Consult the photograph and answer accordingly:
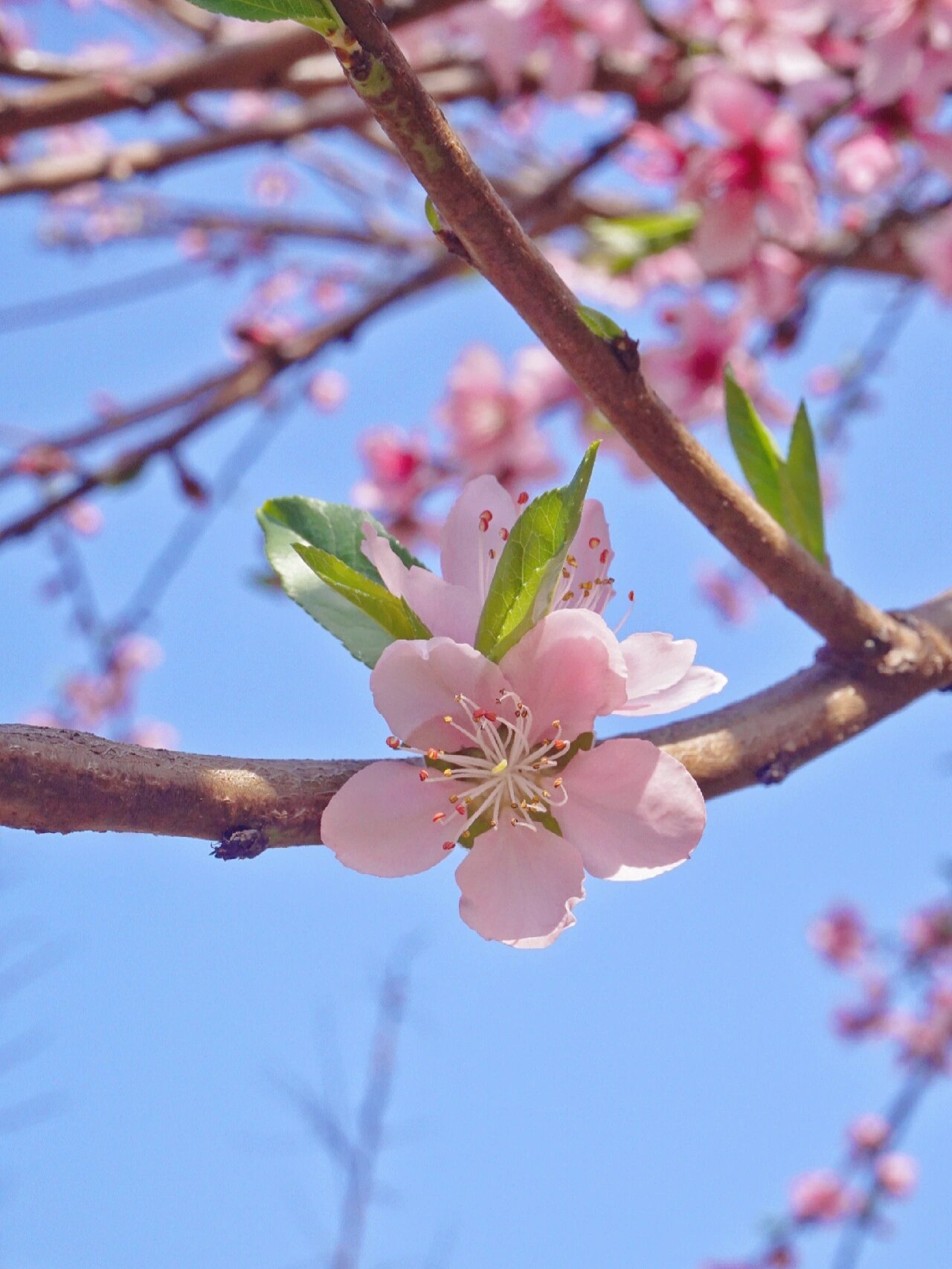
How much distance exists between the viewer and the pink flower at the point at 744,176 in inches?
73.0

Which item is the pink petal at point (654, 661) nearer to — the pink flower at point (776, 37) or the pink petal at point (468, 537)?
the pink petal at point (468, 537)

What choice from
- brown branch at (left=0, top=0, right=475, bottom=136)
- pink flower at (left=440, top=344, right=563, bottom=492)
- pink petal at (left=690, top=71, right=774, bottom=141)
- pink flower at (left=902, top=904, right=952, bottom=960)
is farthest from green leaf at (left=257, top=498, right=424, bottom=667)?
pink flower at (left=902, top=904, right=952, bottom=960)

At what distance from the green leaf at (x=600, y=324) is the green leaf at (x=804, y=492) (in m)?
0.25

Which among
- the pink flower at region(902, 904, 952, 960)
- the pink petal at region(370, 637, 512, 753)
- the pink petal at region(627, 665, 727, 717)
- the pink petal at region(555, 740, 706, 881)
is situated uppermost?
the pink flower at region(902, 904, 952, 960)

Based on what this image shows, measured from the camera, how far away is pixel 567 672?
1.91 feet

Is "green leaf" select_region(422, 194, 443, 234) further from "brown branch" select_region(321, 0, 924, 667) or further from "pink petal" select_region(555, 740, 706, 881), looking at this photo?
"pink petal" select_region(555, 740, 706, 881)

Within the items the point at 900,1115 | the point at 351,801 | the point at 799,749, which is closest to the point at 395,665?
the point at 351,801

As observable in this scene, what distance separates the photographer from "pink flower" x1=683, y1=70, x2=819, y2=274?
1855mm

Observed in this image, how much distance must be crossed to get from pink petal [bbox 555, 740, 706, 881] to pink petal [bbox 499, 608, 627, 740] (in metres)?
0.02

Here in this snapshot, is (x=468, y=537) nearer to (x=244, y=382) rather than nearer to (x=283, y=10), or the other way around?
(x=283, y=10)

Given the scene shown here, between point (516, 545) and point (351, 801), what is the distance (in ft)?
0.53

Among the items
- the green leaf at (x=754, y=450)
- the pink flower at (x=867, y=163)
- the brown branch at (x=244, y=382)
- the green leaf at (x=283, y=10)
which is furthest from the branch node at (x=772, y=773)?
the pink flower at (x=867, y=163)

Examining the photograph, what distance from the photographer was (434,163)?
511mm

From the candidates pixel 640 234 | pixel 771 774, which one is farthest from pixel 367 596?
pixel 640 234
